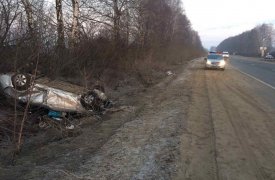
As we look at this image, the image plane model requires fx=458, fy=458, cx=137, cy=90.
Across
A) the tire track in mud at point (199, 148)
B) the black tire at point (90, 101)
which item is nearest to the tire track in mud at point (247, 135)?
the tire track in mud at point (199, 148)

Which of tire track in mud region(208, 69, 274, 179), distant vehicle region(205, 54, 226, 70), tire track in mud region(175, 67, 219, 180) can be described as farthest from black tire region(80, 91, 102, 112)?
distant vehicle region(205, 54, 226, 70)

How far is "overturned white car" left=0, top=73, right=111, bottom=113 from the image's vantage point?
1192 centimetres

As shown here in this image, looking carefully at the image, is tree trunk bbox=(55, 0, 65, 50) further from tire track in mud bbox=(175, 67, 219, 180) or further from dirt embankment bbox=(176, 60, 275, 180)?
tire track in mud bbox=(175, 67, 219, 180)

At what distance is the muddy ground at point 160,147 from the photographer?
7486mm

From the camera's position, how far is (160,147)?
8984 millimetres

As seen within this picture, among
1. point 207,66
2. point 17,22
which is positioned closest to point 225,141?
point 17,22

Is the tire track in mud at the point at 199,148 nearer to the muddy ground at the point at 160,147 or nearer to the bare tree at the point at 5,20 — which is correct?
the muddy ground at the point at 160,147

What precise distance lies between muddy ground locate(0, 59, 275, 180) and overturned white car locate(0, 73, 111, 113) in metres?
0.64

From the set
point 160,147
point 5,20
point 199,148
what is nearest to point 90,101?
point 5,20

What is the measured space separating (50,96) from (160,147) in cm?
480

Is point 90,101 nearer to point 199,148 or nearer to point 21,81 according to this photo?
point 21,81

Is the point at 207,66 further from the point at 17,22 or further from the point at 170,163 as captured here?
the point at 170,163

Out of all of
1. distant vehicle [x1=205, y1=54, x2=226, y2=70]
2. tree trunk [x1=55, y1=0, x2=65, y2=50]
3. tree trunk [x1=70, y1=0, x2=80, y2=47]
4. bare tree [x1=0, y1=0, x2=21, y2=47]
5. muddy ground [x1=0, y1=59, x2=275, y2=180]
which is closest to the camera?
muddy ground [x1=0, y1=59, x2=275, y2=180]


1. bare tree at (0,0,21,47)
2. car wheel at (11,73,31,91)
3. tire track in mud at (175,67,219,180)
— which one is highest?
bare tree at (0,0,21,47)
